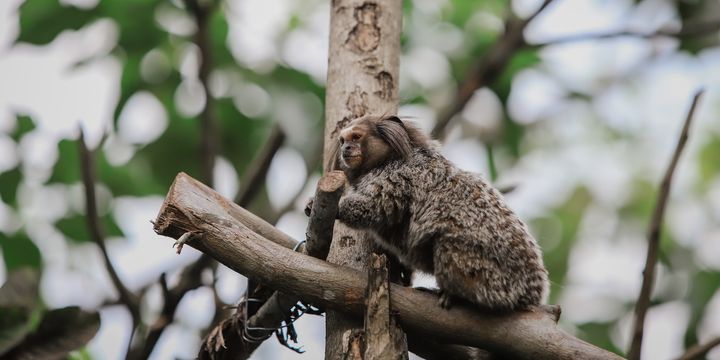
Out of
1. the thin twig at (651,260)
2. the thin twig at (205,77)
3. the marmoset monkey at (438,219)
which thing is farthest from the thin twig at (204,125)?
the thin twig at (651,260)

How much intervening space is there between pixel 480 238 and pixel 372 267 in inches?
25.1

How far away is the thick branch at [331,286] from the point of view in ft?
10.8

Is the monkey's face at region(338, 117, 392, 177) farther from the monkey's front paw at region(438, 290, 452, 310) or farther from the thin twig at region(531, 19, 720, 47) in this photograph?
the thin twig at region(531, 19, 720, 47)

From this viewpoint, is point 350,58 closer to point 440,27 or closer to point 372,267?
point 372,267

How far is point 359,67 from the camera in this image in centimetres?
427

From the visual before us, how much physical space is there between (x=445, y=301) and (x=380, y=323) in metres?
0.41

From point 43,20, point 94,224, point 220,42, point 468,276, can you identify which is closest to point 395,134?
point 468,276

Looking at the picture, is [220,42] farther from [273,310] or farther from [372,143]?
[273,310]

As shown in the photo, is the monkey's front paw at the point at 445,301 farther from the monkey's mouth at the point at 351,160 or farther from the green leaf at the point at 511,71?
the green leaf at the point at 511,71

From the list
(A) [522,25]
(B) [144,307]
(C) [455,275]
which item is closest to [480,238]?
(C) [455,275]

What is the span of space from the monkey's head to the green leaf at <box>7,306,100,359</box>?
1.67 m

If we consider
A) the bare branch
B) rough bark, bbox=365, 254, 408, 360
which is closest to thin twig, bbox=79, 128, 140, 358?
the bare branch

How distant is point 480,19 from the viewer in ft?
→ 23.3

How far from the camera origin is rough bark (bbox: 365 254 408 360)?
10.7ft
